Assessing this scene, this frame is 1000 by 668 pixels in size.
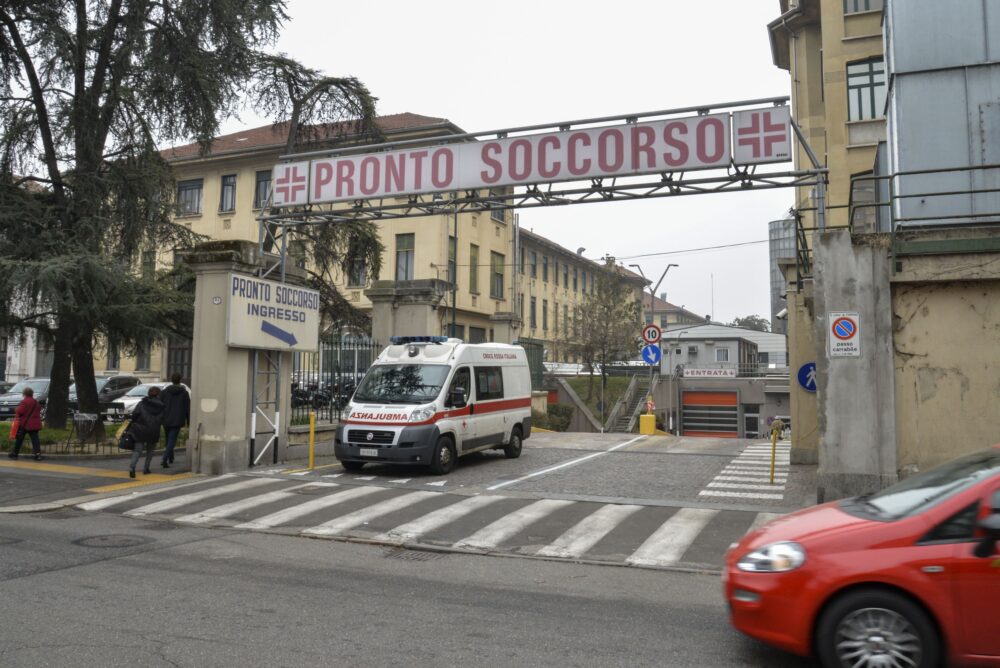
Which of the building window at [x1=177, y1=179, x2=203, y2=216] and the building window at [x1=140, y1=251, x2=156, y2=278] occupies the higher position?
the building window at [x1=177, y1=179, x2=203, y2=216]

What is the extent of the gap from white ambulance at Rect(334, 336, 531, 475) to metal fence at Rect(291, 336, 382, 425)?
3521 mm

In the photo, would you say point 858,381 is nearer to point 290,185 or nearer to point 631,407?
point 290,185

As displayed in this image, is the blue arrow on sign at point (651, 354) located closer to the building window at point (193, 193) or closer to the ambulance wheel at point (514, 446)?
the ambulance wheel at point (514, 446)

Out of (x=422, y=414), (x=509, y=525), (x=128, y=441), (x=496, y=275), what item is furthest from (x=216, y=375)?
(x=496, y=275)

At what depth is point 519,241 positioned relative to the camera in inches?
2008

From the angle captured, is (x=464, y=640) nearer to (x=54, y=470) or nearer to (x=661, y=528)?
(x=661, y=528)

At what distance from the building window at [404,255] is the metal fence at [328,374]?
838 inches

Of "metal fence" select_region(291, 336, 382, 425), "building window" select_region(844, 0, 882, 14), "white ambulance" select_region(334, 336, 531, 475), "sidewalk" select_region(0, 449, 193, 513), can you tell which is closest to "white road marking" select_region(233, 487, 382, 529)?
"white ambulance" select_region(334, 336, 531, 475)

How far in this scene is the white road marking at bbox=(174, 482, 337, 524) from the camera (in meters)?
10.2

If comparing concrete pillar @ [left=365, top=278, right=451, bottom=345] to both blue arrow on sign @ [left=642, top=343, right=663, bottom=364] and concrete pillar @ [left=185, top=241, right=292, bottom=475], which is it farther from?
blue arrow on sign @ [left=642, top=343, right=663, bottom=364]

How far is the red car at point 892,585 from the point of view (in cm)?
420

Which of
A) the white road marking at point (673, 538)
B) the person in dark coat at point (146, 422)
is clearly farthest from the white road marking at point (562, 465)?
the person in dark coat at point (146, 422)

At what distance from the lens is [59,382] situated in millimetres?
19781

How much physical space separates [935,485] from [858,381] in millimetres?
5941
